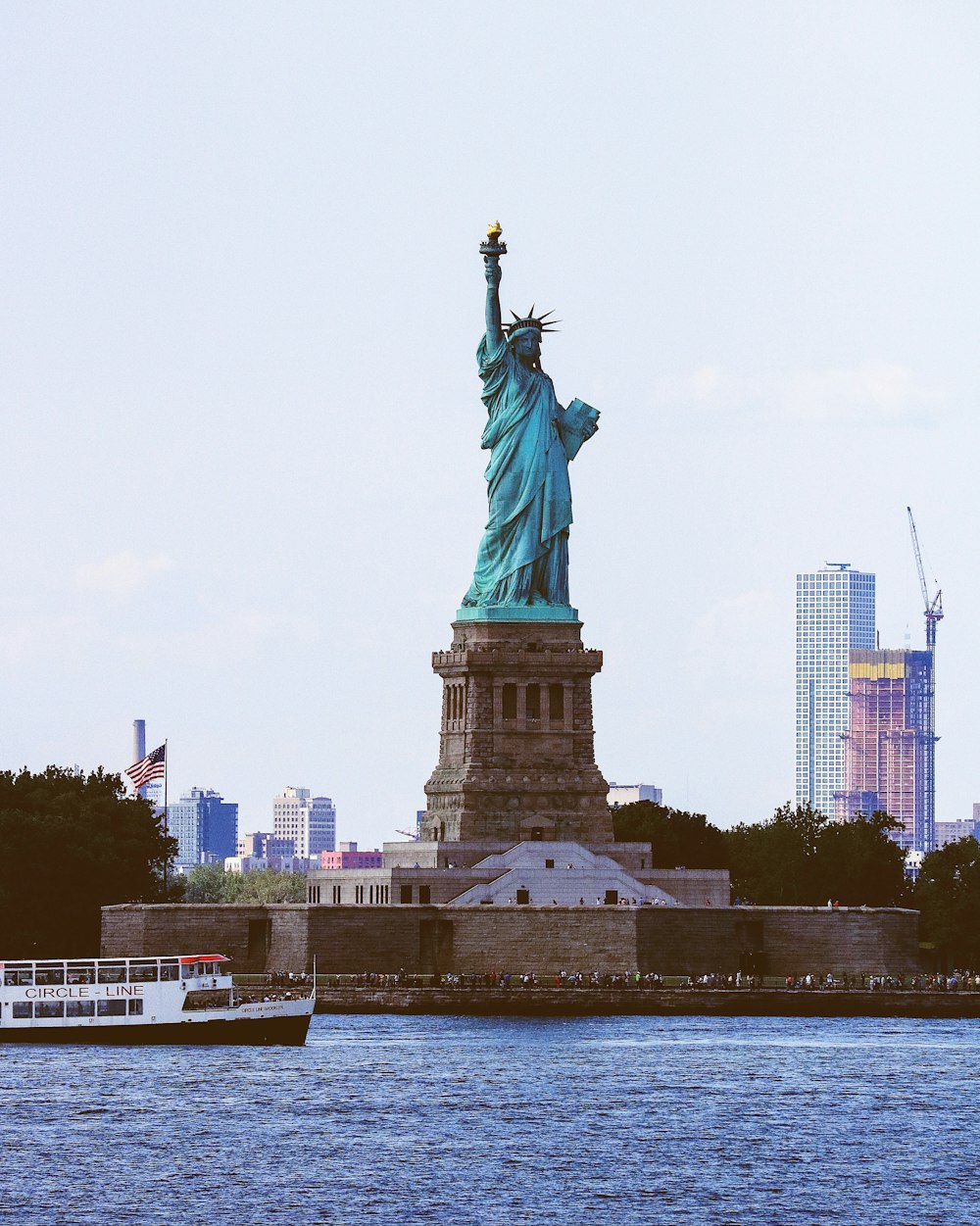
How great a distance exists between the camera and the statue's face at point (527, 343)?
163750 millimetres

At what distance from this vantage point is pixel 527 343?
16388 cm

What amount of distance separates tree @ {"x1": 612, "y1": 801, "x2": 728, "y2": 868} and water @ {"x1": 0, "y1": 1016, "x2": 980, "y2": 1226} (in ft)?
133

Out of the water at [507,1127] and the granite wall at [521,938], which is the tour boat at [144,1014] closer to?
the water at [507,1127]

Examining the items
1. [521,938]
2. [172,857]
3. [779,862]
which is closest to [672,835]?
[779,862]

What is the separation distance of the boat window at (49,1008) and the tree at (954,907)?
51.4m

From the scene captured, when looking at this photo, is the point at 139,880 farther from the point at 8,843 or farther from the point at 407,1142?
the point at 407,1142

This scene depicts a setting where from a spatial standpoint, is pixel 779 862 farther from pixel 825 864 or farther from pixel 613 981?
pixel 613 981

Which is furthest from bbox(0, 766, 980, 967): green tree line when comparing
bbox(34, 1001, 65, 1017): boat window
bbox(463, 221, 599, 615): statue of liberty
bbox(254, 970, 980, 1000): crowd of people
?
bbox(34, 1001, 65, 1017): boat window

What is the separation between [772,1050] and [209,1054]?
70.5ft

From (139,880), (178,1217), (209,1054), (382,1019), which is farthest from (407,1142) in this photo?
(139,880)

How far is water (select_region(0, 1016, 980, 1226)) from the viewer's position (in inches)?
3875

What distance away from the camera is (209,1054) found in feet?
443

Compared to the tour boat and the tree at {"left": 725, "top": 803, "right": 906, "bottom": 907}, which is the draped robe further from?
the tour boat

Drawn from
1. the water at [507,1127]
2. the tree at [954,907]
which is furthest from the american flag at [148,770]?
the tree at [954,907]
